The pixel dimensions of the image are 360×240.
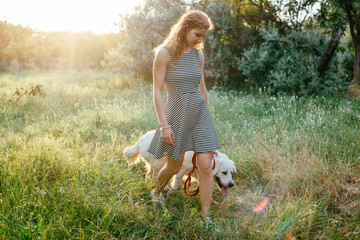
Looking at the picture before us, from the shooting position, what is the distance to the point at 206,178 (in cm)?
301

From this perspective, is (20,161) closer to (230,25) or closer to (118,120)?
(118,120)

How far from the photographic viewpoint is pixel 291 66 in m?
9.66

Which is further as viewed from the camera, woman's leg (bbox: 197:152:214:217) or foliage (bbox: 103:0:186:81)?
foliage (bbox: 103:0:186:81)

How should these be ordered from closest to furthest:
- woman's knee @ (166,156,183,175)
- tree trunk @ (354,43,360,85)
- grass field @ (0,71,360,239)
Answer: grass field @ (0,71,360,239)
woman's knee @ (166,156,183,175)
tree trunk @ (354,43,360,85)

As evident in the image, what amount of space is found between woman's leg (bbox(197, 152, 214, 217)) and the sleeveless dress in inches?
3.9

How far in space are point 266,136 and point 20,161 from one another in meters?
4.01

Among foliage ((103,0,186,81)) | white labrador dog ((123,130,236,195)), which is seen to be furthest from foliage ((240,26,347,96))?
white labrador dog ((123,130,236,195))

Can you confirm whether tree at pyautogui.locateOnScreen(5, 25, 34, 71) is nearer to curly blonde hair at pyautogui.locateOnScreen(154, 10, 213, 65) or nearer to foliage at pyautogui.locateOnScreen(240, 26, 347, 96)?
curly blonde hair at pyautogui.locateOnScreen(154, 10, 213, 65)

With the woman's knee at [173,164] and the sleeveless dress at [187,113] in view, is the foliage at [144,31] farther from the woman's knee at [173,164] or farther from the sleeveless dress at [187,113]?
the woman's knee at [173,164]

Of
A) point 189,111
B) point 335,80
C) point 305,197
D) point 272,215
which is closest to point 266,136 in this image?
point 305,197

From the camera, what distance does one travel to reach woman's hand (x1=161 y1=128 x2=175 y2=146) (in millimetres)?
2871

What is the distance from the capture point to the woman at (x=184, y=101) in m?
2.88

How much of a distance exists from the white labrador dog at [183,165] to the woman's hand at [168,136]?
84 centimetres

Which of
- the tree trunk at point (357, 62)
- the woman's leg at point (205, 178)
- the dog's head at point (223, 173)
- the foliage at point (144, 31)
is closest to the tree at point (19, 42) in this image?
the foliage at point (144, 31)
